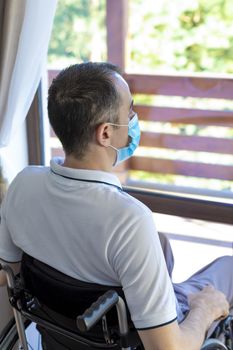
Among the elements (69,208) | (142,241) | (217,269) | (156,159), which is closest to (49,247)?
(69,208)

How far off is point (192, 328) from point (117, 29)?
1375 mm

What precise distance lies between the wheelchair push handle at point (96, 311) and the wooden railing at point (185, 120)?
3.90 feet

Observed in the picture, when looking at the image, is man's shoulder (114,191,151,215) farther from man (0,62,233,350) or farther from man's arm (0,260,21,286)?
man's arm (0,260,21,286)

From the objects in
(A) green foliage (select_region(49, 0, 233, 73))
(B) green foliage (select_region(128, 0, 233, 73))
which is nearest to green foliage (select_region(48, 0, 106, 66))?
(A) green foliage (select_region(49, 0, 233, 73))

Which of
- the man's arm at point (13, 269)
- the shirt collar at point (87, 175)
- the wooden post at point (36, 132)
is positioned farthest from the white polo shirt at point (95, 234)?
the wooden post at point (36, 132)

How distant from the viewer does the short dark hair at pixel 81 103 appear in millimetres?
1074

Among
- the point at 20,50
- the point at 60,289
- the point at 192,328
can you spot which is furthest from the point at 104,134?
the point at 20,50

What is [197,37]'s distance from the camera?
74.7 inches

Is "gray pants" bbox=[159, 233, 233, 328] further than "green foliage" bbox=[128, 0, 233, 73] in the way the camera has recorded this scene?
No

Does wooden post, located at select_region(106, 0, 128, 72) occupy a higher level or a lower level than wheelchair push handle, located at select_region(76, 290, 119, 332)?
higher

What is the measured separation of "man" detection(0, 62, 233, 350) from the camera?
3.36ft

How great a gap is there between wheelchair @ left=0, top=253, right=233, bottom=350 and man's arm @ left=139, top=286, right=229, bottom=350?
45 millimetres

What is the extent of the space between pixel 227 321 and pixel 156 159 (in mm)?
987

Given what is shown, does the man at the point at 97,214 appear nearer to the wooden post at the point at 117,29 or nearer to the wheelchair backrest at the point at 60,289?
the wheelchair backrest at the point at 60,289
